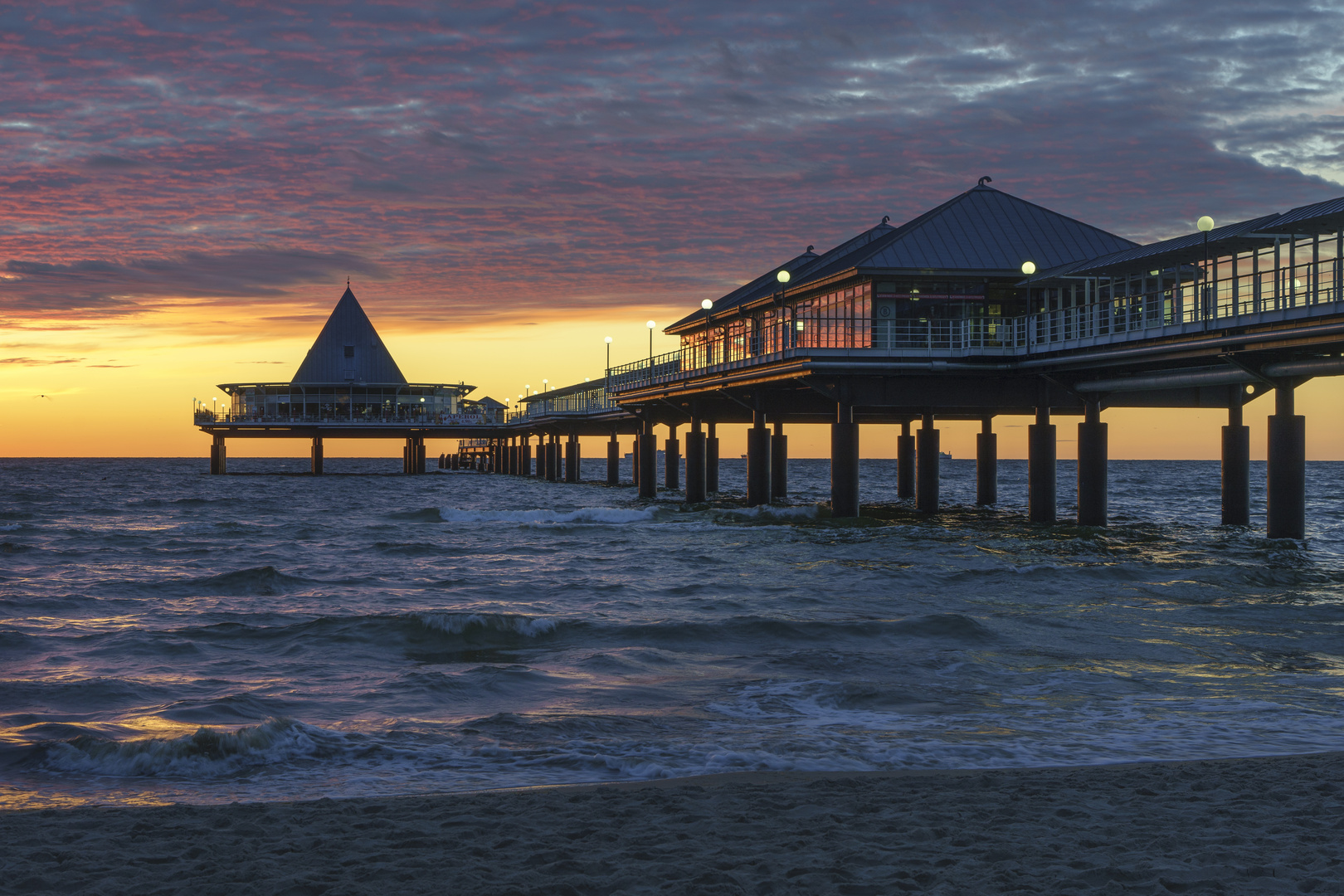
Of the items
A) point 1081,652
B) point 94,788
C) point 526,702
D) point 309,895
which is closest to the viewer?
point 309,895

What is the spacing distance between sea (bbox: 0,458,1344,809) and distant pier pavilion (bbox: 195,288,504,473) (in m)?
78.7

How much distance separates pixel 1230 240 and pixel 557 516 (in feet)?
86.2

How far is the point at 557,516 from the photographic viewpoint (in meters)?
44.0

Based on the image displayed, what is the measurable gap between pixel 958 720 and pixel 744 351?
33.3 meters

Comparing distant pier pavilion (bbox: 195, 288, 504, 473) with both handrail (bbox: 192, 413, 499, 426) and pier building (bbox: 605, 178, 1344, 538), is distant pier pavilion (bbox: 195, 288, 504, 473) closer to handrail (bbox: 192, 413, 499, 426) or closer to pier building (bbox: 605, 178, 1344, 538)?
handrail (bbox: 192, 413, 499, 426)

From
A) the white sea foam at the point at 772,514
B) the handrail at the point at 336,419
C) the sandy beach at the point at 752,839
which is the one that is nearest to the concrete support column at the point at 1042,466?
the white sea foam at the point at 772,514

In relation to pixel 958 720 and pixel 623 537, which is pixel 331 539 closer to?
pixel 623 537

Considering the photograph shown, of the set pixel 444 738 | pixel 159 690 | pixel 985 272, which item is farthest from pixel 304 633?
pixel 985 272

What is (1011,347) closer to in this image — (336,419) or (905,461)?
(905,461)

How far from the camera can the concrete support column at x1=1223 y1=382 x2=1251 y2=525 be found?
1313 inches

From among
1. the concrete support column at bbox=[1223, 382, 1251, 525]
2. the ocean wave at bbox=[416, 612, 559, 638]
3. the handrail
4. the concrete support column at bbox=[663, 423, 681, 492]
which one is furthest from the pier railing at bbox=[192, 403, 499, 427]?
the ocean wave at bbox=[416, 612, 559, 638]

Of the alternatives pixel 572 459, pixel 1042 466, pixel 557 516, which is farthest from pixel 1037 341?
pixel 572 459

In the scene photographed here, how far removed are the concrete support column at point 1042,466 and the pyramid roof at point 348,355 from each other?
9263 cm

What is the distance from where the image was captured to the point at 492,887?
5.96m
